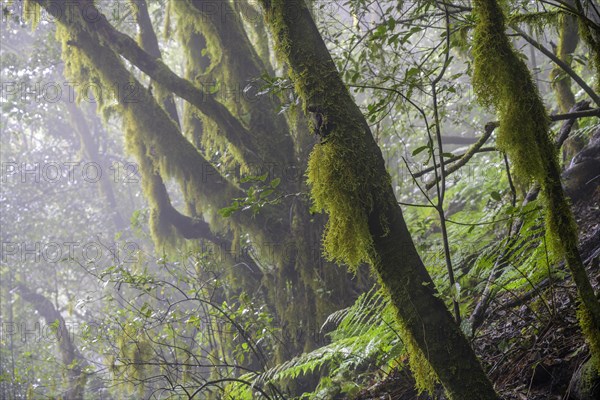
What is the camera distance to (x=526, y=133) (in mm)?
2148

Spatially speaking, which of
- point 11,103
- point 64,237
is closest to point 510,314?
point 11,103

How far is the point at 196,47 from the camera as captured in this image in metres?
8.60

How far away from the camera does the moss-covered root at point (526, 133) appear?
2.09m

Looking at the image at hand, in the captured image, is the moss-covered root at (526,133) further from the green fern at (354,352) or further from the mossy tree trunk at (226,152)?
the mossy tree trunk at (226,152)

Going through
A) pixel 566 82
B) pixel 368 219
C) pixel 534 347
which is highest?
pixel 566 82

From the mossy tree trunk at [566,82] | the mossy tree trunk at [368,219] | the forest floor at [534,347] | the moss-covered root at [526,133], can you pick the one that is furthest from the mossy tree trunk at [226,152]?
the moss-covered root at [526,133]

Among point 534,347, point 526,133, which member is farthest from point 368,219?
point 534,347

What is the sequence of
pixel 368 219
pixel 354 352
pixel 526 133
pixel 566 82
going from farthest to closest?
pixel 566 82, pixel 354 352, pixel 368 219, pixel 526 133

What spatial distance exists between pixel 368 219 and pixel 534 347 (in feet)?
3.97

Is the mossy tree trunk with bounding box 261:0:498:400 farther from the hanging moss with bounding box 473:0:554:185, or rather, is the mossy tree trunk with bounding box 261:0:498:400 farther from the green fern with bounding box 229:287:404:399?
the green fern with bounding box 229:287:404:399

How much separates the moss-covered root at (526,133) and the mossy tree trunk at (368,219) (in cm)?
50

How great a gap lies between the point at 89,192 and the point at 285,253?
784 inches

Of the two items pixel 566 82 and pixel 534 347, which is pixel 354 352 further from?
pixel 566 82

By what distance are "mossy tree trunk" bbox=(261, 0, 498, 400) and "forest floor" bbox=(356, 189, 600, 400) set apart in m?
0.52
